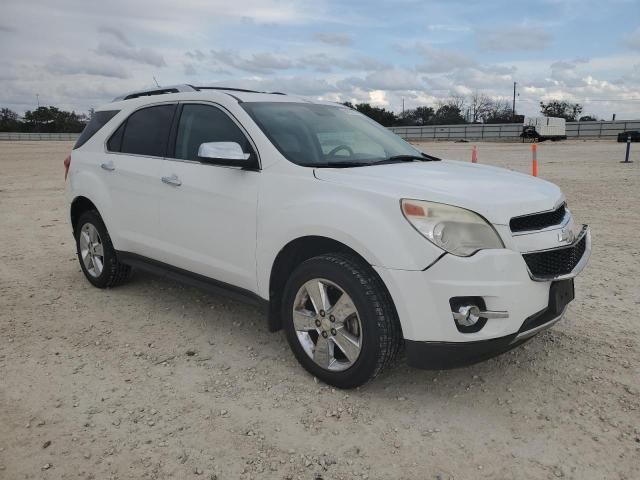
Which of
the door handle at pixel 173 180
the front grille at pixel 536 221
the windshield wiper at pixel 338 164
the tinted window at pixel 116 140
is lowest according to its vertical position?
the front grille at pixel 536 221

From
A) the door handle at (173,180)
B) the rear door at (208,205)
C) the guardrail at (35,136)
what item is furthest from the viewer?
the guardrail at (35,136)

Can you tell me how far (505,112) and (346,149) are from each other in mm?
95007

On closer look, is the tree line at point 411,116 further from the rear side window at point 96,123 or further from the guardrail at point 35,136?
the rear side window at point 96,123

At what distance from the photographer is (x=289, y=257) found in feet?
11.5

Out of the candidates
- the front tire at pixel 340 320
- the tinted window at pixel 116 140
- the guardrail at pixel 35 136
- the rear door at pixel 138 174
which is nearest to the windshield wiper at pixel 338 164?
the front tire at pixel 340 320

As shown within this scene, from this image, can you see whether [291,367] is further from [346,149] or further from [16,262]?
[16,262]

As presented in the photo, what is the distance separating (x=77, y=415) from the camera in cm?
307

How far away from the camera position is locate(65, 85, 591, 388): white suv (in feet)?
9.36

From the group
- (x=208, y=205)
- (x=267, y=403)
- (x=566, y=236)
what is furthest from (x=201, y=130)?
(x=566, y=236)

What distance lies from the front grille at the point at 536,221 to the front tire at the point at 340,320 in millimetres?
781

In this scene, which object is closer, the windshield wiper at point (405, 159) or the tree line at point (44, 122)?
the windshield wiper at point (405, 159)

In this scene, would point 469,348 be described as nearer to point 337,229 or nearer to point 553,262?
point 553,262

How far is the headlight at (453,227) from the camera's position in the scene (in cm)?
284

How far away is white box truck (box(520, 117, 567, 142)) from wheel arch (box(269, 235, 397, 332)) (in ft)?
168
